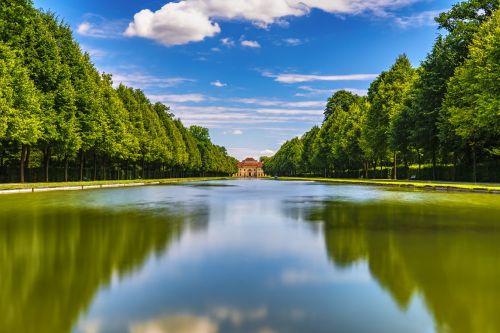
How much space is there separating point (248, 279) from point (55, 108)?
45.7 metres

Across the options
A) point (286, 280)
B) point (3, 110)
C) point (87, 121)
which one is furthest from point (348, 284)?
point (87, 121)

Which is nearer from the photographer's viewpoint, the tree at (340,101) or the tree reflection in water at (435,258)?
the tree reflection in water at (435,258)

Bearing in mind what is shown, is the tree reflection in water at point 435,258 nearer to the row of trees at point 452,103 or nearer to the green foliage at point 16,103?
the row of trees at point 452,103

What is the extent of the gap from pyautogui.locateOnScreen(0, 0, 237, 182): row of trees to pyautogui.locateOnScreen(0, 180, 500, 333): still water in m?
29.3

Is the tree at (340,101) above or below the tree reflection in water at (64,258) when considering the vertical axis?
above

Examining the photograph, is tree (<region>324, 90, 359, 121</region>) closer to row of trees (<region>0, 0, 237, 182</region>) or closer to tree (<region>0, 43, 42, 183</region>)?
row of trees (<region>0, 0, 237, 182</region>)

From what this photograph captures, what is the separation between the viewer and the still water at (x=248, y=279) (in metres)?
5.02

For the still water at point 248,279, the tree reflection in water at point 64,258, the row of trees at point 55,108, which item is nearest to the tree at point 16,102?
A: the row of trees at point 55,108

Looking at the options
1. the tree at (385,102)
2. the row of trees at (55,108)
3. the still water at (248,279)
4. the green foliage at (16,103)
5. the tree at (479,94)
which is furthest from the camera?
the tree at (385,102)

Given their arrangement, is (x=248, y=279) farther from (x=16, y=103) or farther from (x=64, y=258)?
(x=16, y=103)

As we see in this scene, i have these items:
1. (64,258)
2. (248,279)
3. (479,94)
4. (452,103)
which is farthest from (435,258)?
(452,103)

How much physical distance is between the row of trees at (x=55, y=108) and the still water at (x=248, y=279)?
2928cm

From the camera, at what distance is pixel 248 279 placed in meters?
7.00

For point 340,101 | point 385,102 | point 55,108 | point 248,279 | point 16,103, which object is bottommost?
point 248,279
